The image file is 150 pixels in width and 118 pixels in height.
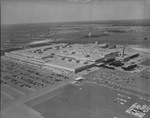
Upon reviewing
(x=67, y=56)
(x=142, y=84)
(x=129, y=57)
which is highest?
Answer: (x=67, y=56)

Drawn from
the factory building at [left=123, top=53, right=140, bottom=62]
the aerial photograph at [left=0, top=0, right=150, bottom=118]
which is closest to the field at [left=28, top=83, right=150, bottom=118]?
the aerial photograph at [left=0, top=0, right=150, bottom=118]

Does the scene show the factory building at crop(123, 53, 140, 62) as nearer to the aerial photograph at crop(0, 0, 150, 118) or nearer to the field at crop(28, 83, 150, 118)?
the aerial photograph at crop(0, 0, 150, 118)

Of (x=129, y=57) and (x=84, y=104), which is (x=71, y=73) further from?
(x=129, y=57)

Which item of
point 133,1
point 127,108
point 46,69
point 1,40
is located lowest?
point 127,108

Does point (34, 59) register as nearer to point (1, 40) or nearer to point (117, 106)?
point (117, 106)

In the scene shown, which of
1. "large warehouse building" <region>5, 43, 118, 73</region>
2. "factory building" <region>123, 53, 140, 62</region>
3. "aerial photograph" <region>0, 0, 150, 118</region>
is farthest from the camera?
"factory building" <region>123, 53, 140, 62</region>

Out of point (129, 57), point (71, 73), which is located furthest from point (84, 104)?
point (129, 57)

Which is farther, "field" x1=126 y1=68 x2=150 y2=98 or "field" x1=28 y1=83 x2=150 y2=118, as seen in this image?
"field" x1=126 y1=68 x2=150 y2=98

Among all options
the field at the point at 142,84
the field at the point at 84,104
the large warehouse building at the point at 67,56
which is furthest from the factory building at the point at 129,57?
the field at the point at 84,104

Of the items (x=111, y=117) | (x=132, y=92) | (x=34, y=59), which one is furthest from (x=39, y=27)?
(x=132, y=92)
